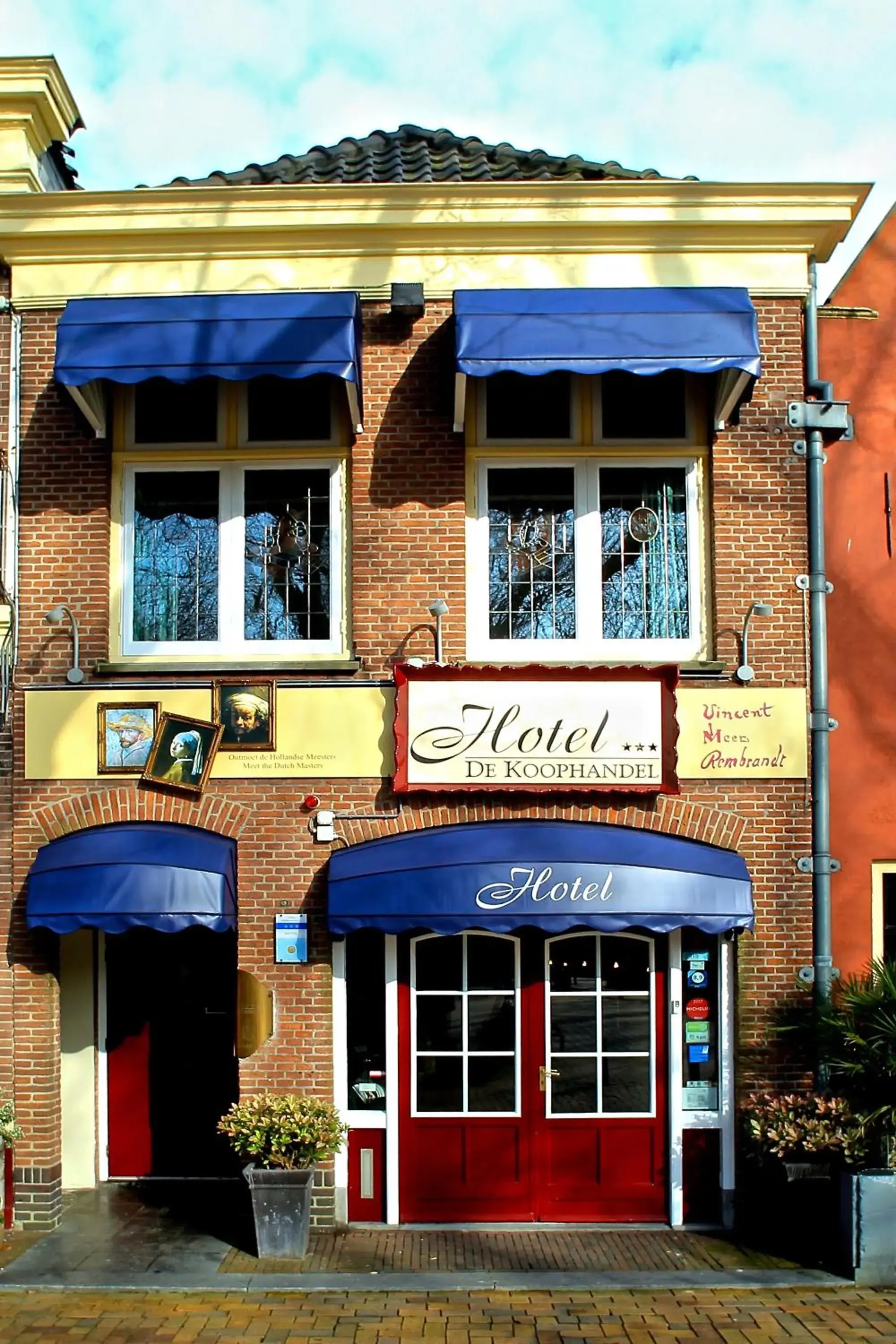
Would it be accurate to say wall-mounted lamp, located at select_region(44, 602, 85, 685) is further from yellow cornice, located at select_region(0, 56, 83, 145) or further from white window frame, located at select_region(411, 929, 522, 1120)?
yellow cornice, located at select_region(0, 56, 83, 145)

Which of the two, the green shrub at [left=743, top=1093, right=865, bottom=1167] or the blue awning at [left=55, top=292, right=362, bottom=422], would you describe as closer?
the green shrub at [left=743, top=1093, right=865, bottom=1167]

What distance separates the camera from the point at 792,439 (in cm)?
1021

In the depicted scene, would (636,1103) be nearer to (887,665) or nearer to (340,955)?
(340,955)

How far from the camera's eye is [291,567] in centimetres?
1032

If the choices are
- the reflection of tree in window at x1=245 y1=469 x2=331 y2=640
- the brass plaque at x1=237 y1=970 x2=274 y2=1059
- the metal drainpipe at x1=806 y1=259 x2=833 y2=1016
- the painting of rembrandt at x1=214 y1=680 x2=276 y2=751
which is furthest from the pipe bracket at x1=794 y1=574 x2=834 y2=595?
the brass plaque at x1=237 y1=970 x2=274 y2=1059

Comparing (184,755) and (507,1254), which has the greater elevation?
(184,755)

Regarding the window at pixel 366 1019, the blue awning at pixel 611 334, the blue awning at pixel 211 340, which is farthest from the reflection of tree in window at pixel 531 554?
the window at pixel 366 1019

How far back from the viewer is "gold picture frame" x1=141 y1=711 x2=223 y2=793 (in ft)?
32.6

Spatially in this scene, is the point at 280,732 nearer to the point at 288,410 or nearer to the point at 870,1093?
the point at 288,410

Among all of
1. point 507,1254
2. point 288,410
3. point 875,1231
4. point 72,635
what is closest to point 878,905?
point 875,1231

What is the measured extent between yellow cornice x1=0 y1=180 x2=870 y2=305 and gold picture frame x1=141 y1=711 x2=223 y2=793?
3770 mm

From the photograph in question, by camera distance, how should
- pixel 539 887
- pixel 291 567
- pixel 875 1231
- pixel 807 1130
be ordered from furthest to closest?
pixel 291 567
pixel 539 887
pixel 807 1130
pixel 875 1231

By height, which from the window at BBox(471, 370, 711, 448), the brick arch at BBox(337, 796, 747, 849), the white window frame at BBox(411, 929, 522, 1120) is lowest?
the white window frame at BBox(411, 929, 522, 1120)

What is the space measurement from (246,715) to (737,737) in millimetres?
4057
